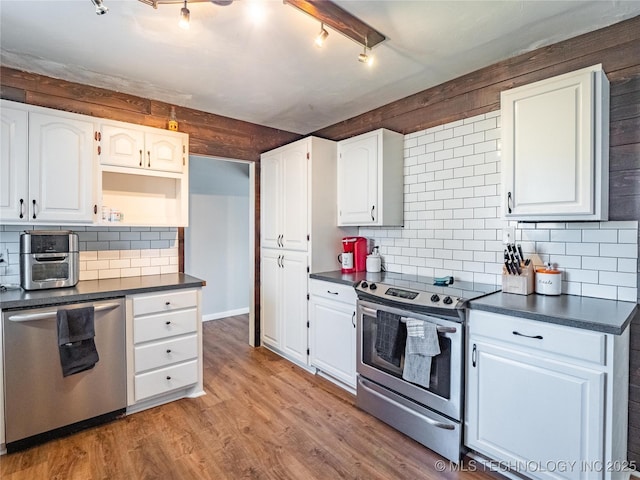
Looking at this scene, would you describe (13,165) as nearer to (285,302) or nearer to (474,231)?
(285,302)

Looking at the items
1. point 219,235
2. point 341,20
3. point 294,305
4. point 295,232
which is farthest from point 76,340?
point 219,235

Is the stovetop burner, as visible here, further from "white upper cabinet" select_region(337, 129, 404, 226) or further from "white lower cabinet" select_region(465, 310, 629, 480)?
"white upper cabinet" select_region(337, 129, 404, 226)

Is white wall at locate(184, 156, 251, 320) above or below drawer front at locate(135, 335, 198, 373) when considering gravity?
above

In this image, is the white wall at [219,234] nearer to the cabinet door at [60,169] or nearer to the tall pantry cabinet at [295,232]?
the tall pantry cabinet at [295,232]

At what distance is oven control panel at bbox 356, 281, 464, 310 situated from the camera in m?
1.95

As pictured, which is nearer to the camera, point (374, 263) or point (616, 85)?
point (616, 85)

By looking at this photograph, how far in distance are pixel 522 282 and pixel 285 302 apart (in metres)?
2.11

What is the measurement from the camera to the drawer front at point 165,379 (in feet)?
8.04

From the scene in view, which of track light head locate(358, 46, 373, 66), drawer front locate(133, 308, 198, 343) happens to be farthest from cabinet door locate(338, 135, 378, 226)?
drawer front locate(133, 308, 198, 343)

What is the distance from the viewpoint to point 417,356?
2086 millimetres

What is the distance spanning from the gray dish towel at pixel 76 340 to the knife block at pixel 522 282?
2.72 m

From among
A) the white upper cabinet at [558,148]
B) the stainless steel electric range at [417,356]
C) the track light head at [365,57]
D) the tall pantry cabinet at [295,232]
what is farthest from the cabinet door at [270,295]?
the white upper cabinet at [558,148]

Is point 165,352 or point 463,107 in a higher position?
point 463,107

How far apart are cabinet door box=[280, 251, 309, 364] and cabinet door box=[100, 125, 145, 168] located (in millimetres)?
1544
